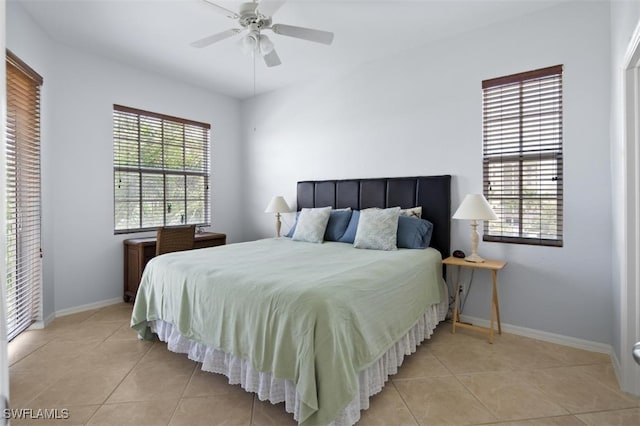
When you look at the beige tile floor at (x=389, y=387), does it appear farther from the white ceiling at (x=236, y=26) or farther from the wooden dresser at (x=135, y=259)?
the white ceiling at (x=236, y=26)

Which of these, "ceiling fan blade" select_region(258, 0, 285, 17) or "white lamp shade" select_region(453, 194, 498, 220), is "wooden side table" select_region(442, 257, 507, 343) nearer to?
"white lamp shade" select_region(453, 194, 498, 220)

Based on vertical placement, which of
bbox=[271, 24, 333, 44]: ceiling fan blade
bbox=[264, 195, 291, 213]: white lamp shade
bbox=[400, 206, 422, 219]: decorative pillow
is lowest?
bbox=[400, 206, 422, 219]: decorative pillow

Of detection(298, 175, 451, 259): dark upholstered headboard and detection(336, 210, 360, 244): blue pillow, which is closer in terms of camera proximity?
detection(298, 175, 451, 259): dark upholstered headboard

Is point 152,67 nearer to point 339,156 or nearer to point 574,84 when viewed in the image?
point 339,156

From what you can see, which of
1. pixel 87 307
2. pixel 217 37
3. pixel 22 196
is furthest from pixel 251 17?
pixel 87 307

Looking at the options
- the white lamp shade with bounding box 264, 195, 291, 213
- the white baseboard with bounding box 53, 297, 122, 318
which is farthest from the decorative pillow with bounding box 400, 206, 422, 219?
the white baseboard with bounding box 53, 297, 122, 318

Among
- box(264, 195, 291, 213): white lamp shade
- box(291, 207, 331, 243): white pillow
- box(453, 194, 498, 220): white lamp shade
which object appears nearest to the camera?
box(453, 194, 498, 220): white lamp shade

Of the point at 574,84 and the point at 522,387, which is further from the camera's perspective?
the point at 574,84

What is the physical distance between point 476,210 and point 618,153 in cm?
96

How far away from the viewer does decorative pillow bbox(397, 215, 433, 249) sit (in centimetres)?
301

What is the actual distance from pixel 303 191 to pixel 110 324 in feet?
8.45

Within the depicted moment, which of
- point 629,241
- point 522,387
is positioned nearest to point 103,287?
point 522,387

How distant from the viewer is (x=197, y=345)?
2.26m

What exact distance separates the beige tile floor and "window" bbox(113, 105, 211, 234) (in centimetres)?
172
